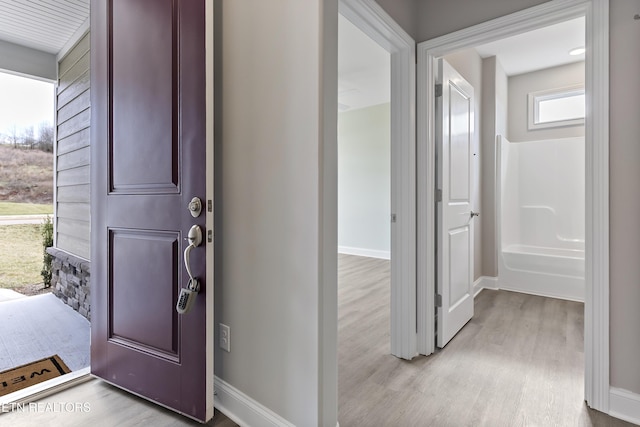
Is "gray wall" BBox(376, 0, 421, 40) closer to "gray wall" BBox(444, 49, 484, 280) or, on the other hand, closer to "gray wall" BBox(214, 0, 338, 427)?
"gray wall" BBox(214, 0, 338, 427)

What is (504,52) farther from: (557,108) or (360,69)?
(360,69)

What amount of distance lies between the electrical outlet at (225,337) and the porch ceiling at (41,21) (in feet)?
9.29

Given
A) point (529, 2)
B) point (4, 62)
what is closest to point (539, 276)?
point (529, 2)

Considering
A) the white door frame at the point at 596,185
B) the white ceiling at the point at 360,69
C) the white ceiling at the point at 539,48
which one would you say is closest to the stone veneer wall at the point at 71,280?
the white ceiling at the point at 360,69

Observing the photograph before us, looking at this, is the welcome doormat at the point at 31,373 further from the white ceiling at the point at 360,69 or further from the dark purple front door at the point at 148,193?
the white ceiling at the point at 360,69

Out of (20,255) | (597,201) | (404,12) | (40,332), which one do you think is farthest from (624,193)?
(20,255)

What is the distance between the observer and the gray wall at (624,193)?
58.0 inches

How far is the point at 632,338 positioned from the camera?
1.49 meters

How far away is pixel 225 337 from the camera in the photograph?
1514 millimetres

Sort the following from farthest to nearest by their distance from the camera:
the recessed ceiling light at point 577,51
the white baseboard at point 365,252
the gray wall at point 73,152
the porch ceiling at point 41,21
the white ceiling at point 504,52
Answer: the white baseboard at point 365,252 → the recessed ceiling light at point 577,51 → the white ceiling at point 504,52 → the gray wall at point 73,152 → the porch ceiling at point 41,21

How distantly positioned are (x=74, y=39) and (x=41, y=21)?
25 cm

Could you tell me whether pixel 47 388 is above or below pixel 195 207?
below

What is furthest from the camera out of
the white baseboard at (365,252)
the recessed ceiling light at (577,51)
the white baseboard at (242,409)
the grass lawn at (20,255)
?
the white baseboard at (365,252)

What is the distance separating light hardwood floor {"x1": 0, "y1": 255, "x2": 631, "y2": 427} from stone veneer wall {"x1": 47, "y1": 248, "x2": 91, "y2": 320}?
46.1 inches
